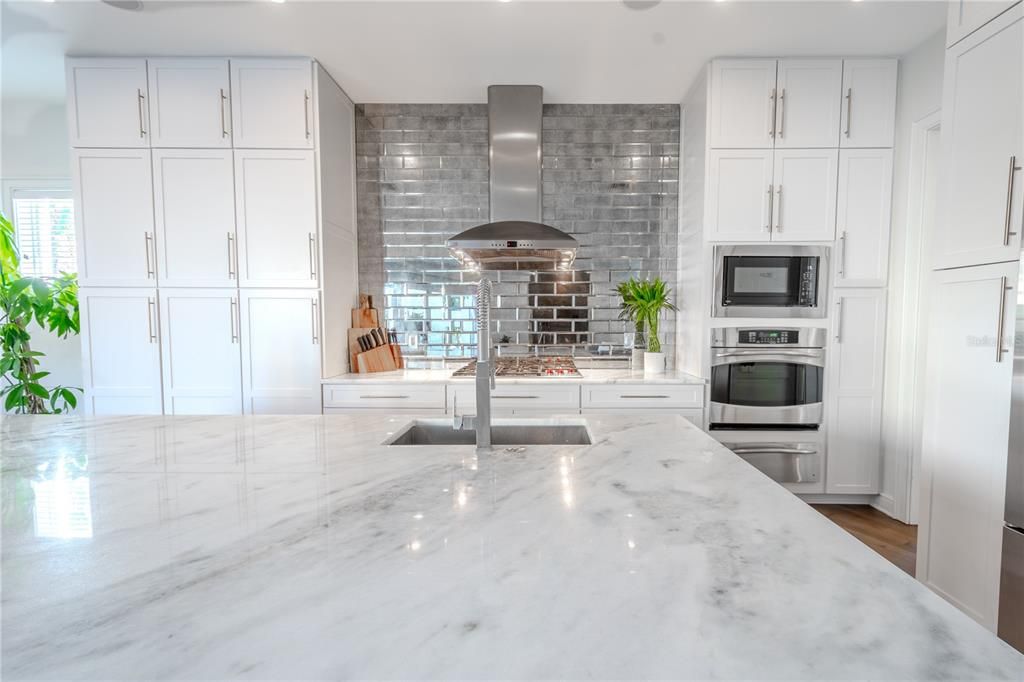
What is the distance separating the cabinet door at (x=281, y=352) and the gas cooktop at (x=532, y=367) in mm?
910

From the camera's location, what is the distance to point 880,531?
266cm

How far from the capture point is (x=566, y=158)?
11.1 feet

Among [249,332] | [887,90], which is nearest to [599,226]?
[887,90]

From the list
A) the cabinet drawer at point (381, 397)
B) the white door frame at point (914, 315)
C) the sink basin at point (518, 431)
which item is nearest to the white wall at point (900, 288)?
the white door frame at point (914, 315)

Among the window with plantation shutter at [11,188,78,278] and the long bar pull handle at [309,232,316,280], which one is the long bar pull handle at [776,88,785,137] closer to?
the long bar pull handle at [309,232,316,280]

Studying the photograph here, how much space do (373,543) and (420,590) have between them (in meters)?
0.17

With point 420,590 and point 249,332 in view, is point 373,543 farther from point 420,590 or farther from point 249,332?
point 249,332

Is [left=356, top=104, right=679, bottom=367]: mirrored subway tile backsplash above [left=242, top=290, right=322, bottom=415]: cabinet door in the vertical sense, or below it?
above

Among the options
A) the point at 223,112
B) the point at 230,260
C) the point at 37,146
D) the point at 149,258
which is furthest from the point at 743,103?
the point at 37,146

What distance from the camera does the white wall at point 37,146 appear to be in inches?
138

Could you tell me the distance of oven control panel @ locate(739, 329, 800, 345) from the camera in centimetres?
287

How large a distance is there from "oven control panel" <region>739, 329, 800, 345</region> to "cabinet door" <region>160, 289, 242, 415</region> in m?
3.13

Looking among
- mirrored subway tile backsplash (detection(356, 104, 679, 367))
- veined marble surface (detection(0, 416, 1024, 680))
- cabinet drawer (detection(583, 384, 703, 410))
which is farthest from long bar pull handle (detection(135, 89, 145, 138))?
cabinet drawer (detection(583, 384, 703, 410))

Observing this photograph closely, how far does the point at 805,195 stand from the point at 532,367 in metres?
1.98
